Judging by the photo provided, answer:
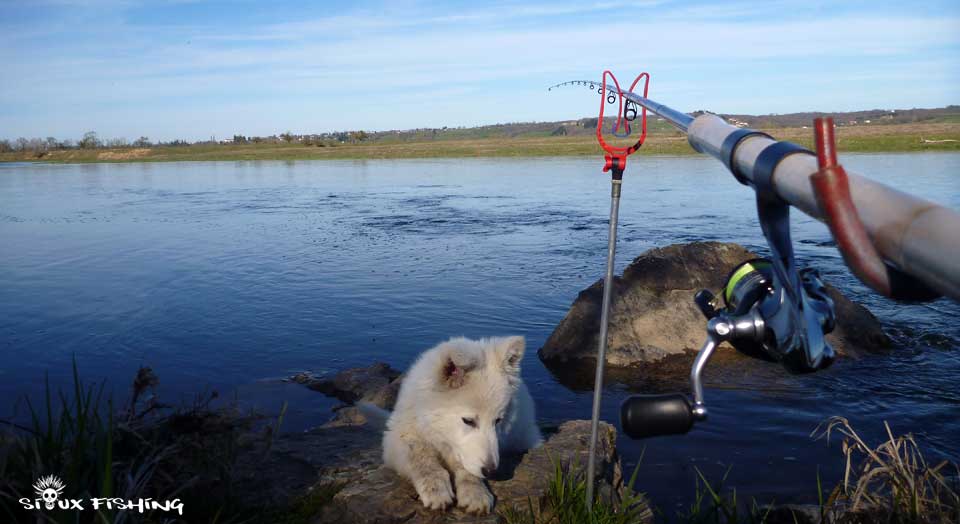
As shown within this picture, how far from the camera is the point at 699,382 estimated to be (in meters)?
1.66

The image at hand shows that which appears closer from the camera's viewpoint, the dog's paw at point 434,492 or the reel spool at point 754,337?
the reel spool at point 754,337

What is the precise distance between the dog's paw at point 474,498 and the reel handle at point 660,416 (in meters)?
2.31

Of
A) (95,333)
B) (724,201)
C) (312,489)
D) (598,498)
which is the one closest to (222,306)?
(95,333)

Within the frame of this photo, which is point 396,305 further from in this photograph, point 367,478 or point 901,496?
point 901,496

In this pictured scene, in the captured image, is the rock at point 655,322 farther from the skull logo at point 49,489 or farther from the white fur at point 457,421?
the skull logo at point 49,489

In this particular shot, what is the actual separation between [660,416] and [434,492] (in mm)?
2452

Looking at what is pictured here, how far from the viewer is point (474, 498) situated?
3875 millimetres

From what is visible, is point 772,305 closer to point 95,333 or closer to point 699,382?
point 699,382

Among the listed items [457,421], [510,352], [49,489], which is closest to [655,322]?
[510,352]

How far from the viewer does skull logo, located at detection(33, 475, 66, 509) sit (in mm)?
3311

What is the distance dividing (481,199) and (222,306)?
14807 millimetres

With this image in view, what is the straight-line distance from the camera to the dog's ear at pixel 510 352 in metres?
4.19

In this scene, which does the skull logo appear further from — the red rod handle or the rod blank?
the red rod handle

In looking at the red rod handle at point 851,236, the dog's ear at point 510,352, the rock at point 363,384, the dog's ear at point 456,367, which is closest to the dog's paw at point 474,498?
the dog's ear at point 456,367
